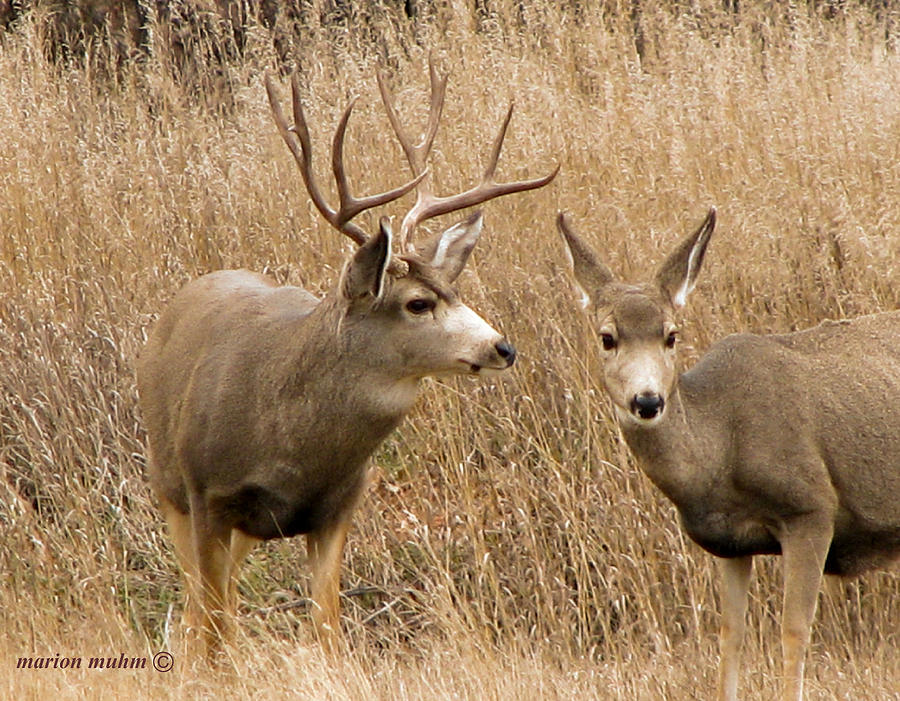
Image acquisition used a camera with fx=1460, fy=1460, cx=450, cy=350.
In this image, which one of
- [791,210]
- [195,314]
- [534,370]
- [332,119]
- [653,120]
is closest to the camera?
[195,314]

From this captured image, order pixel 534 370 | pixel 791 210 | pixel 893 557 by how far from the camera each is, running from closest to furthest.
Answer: pixel 893 557
pixel 534 370
pixel 791 210

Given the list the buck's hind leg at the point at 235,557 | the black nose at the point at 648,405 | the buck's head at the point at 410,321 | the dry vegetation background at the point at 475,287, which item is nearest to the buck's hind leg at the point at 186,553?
the buck's hind leg at the point at 235,557

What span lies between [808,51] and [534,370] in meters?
3.84

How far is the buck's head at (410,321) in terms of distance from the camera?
17.7 ft

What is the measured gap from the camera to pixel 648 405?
4926 millimetres

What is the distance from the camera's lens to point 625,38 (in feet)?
33.2

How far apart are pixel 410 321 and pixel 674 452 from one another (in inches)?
43.3

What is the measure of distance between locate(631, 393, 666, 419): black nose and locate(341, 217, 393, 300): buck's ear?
1081 millimetres

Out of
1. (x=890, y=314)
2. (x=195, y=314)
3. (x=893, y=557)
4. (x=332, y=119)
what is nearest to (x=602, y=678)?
(x=893, y=557)

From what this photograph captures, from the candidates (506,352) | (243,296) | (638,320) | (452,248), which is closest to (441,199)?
(452,248)

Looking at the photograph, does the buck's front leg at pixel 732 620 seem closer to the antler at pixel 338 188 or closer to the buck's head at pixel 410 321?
the buck's head at pixel 410 321

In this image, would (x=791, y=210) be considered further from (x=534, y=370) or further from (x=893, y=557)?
(x=893, y=557)

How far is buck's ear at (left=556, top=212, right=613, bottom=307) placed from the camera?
5.48 meters

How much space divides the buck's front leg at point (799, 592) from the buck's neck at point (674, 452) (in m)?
0.39
